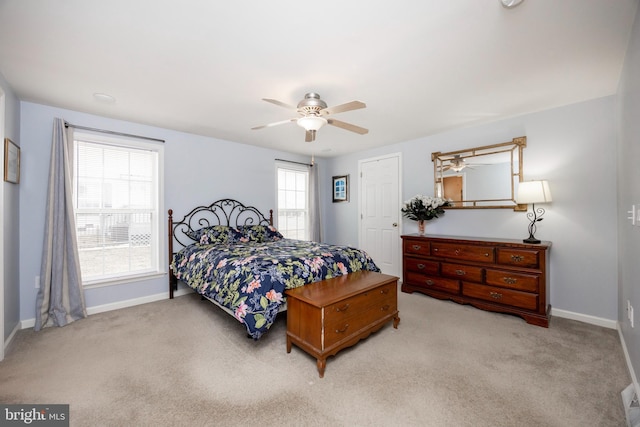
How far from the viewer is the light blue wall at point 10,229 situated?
7.91ft

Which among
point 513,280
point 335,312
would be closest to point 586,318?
point 513,280

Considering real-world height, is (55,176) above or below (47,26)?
below

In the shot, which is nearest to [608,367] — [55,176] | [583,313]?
[583,313]

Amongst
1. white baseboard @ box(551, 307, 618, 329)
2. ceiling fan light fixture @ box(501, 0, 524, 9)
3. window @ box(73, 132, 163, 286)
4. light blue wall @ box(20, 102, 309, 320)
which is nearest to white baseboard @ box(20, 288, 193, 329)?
light blue wall @ box(20, 102, 309, 320)

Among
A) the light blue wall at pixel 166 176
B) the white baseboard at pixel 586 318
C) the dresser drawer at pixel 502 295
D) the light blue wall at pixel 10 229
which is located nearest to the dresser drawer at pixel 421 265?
the dresser drawer at pixel 502 295

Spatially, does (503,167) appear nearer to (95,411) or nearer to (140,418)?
(140,418)

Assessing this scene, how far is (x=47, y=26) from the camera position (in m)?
1.73

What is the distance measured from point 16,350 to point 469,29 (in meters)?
4.37

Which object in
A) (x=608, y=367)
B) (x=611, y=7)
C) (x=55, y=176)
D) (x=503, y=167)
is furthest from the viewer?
(x=503, y=167)

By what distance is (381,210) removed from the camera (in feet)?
16.0

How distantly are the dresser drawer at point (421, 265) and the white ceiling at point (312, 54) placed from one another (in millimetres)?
1946

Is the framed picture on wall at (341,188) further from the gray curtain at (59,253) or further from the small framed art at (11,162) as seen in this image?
the small framed art at (11,162)

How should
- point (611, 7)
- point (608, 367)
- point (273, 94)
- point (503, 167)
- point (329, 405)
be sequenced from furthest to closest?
point (503, 167)
point (273, 94)
point (608, 367)
point (329, 405)
point (611, 7)

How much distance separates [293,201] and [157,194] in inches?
93.0
